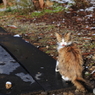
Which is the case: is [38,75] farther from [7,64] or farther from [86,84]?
[86,84]

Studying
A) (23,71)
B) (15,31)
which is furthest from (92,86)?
(15,31)

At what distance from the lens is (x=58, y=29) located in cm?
743

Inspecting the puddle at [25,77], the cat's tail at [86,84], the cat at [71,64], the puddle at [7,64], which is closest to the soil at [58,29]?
the cat's tail at [86,84]

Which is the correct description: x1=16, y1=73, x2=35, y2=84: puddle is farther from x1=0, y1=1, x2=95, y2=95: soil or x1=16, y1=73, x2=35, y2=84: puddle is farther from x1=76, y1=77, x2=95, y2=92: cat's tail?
x1=76, y1=77, x2=95, y2=92: cat's tail

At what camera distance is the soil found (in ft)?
15.1

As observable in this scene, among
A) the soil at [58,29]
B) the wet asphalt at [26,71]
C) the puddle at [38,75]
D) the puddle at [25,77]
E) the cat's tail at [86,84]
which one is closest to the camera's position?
the cat's tail at [86,84]

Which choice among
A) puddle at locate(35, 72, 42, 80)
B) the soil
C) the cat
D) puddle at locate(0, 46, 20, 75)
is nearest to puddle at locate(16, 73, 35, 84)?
puddle at locate(35, 72, 42, 80)

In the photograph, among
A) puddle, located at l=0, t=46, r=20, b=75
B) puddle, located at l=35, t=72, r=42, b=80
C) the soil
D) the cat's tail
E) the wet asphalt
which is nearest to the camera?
the cat's tail

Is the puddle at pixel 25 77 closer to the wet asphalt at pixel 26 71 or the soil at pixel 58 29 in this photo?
the wet asphalt at pixel 26 71

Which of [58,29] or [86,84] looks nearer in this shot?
[86,84]

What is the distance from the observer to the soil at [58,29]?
4.60 metres

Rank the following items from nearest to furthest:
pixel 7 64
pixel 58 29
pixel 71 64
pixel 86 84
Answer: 1. pixel 86 84
2. pixel 71 64
3. pixel 7 64
4. pixel 58 29

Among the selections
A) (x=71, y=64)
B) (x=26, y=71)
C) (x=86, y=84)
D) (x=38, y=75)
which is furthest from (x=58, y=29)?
(x=86, y=84)

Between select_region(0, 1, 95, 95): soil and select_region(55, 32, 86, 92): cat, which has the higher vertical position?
select_region(55, 32, 86, 92): cat
